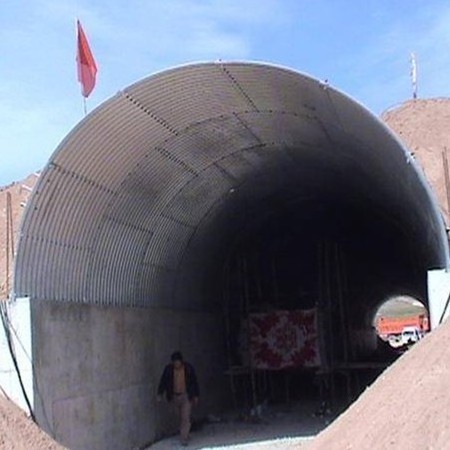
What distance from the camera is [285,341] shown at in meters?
22.1

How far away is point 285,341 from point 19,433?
429 inches

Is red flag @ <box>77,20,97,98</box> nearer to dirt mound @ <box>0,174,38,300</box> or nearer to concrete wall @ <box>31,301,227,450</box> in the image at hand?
concrete wall @ <box>31,301,227,450</box>

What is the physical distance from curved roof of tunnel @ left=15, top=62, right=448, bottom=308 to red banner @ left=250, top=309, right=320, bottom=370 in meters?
2.84

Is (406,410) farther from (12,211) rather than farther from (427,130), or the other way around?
(12,211)

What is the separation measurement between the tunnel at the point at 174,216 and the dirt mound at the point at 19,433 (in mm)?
400

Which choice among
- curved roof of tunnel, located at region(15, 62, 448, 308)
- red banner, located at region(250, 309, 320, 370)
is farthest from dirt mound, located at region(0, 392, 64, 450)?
red banner, located at region(250, 309, 320, 370)

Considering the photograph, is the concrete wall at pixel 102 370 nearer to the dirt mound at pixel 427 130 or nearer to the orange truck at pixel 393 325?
the dirt mound at pixel 427 130

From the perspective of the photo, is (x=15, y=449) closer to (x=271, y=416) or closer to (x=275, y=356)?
(x=271, y=416)

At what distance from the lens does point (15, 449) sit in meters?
11.6

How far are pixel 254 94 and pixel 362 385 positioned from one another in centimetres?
1318

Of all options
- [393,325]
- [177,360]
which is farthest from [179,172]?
[393,325]

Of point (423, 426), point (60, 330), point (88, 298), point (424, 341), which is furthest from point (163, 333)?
point (423, 426)

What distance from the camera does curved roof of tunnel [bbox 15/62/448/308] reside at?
1323cm

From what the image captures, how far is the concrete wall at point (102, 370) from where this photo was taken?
1312 centimetres
